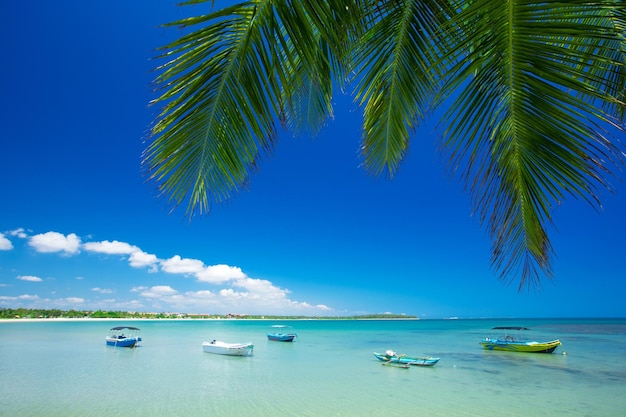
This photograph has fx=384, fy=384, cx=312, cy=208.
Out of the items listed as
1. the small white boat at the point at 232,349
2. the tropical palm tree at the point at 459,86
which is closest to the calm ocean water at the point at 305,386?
the small white boat at the point at 232,349

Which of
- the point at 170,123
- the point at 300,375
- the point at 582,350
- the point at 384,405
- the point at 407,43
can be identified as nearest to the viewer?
the point at 170,123

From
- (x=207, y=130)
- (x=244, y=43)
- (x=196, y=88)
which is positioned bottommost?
(x=207, y=130)

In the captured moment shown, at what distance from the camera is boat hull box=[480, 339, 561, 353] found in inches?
1013

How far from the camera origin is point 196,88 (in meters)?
1.59

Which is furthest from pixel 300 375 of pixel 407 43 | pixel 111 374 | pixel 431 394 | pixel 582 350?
pixel 582 350

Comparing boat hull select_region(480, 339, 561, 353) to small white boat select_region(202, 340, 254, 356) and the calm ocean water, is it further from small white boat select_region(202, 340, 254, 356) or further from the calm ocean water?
small white boat select_region(202, 340, 254, 356)

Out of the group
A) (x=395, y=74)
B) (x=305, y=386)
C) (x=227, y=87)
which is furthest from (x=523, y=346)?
(x=227, y=87)

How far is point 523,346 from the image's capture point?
26688 mm

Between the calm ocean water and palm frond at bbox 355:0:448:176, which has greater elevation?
palm frond at bbox 355:0:448:176

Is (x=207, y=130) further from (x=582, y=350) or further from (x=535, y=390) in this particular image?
(x=582, y=350)

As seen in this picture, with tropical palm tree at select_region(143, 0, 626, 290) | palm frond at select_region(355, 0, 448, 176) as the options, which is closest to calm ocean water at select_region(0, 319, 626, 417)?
palm frond at select_region(355, 0, 448, 176)

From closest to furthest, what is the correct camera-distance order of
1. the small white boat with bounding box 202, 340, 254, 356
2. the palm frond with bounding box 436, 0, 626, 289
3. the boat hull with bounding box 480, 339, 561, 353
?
the palm frond with bounding box 436, 0, 626, 289
the small white boat with bounding box 202, 340, 254, 356
the boat hull with bounding box 480, 339, 561, 353

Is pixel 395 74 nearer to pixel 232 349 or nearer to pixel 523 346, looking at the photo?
pixel 232 349

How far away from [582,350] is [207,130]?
117 ft
